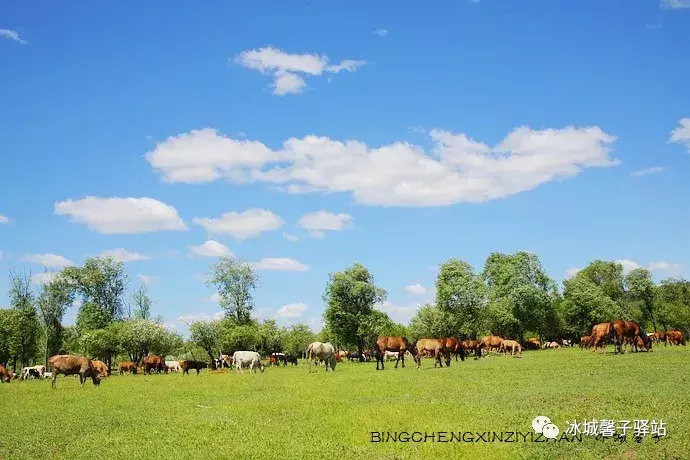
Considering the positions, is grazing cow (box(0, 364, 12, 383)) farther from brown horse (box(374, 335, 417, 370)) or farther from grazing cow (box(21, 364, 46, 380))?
brown horse (box(374, 335, 417, 370))

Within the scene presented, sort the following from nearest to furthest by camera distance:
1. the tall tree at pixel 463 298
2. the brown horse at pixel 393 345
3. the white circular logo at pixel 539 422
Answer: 1. the white circular logo at pixel 539 422
2. the brown horse at pixel 393 345
3. the tall tree at pixel 463 298

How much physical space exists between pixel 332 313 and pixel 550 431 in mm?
78344

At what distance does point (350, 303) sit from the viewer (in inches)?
3600

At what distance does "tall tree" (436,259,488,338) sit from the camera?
83.2 meters

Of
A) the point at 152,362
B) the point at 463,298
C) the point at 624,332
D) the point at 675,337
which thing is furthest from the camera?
the point at 463,298

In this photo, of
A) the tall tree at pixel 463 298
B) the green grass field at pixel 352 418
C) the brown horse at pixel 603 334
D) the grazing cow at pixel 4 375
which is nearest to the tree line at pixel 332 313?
the tall tree at pixel 463 298

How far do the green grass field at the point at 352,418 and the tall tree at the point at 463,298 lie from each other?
186 feet

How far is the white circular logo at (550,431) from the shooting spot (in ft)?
44.6

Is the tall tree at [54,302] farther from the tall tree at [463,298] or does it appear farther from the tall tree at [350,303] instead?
the tall tree at [463,298]

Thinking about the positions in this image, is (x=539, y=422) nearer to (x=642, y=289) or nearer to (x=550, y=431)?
(x=550, y=431)

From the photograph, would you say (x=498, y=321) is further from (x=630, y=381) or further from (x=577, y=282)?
(x=630, y=381)

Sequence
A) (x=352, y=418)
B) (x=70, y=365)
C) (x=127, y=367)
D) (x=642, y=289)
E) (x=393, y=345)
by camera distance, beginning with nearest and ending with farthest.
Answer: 1. (x=352, y=418)
2. (x=70, y=365)
3. (x=393, y=345)
4. (x=127, y=367)
5. (x=642, y=289)

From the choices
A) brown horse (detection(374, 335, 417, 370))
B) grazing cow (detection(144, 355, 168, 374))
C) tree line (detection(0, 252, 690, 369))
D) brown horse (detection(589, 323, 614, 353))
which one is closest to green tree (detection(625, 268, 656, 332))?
tree line (detection(0, 252, 690, 369))

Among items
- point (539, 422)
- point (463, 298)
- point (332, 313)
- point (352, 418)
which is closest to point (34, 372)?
point (332, 313)
